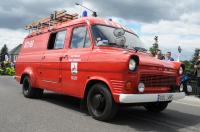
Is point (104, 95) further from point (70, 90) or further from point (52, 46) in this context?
point (52, 46)

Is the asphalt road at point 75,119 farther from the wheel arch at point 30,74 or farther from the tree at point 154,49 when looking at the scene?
the tree at point 154,49

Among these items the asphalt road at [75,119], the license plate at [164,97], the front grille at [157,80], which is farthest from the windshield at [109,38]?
the asphalt road at [75,119]

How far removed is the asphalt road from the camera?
22.8 feet

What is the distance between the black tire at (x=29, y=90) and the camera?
36.3 ft

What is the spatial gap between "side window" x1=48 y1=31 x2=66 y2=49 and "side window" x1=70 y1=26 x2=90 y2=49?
51cm

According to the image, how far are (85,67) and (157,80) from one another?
160cm

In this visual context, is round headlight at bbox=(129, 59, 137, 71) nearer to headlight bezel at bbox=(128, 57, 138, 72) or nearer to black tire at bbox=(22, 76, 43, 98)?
headlight bezel at bbox=(128, 57, 138, 72)

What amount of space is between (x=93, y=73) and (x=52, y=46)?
104 inches

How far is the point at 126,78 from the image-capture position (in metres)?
7.06

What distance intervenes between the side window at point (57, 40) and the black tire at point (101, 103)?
2.03m

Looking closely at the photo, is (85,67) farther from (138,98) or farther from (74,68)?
(138,98)

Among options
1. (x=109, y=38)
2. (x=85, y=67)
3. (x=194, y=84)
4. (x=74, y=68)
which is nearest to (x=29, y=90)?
(x=74, y=68)

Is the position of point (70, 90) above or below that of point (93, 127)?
above

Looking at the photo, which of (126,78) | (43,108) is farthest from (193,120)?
(43,108)
